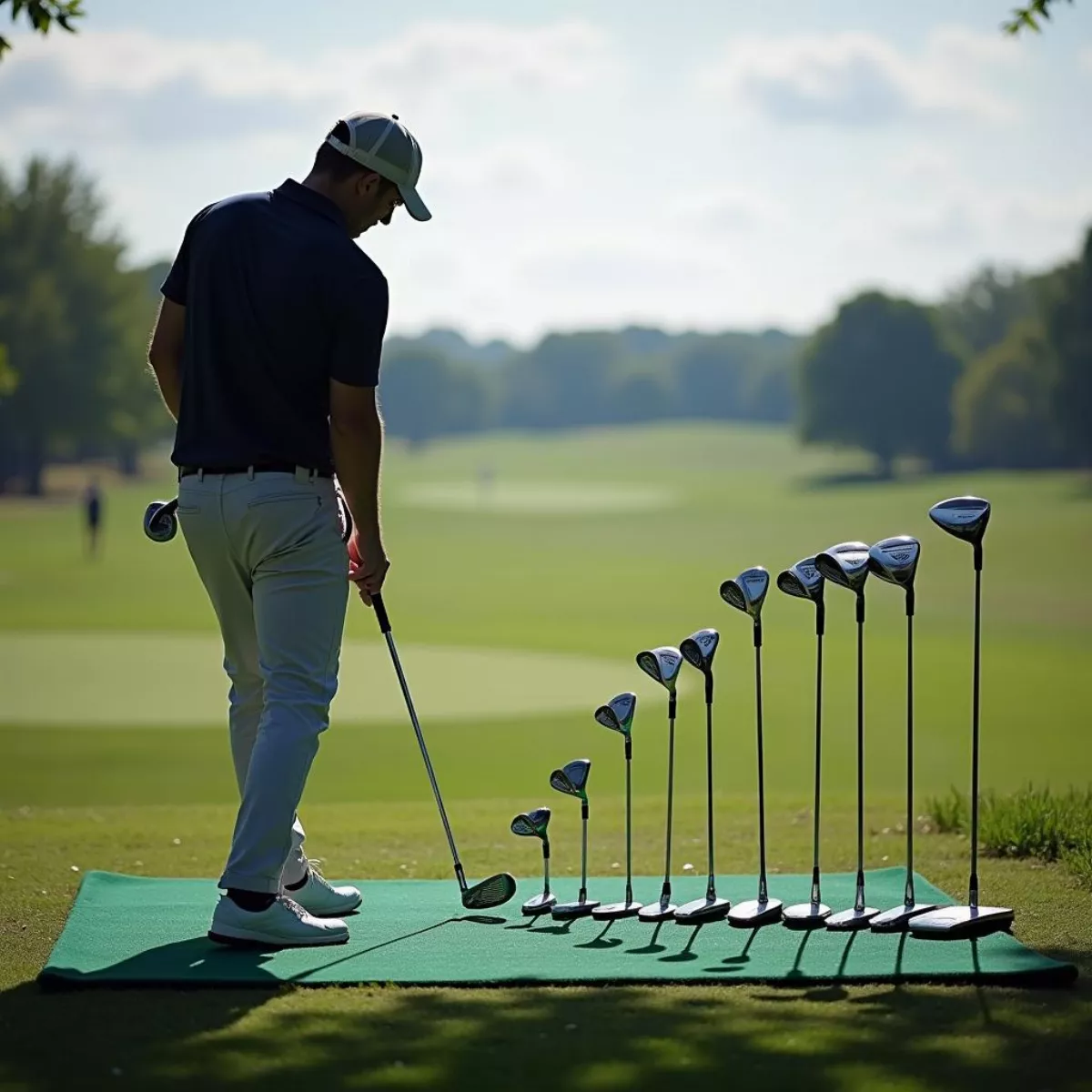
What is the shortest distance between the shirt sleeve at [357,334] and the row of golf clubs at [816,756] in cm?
118

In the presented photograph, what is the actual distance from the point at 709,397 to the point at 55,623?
161132mm

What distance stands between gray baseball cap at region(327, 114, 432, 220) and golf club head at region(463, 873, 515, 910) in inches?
78.6

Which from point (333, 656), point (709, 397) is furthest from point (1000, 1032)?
point (709, 397)

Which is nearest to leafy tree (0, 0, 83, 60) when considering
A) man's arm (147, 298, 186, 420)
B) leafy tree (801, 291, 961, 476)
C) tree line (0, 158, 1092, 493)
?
man's arm (147, 298, 186, 420)

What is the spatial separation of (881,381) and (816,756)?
3624 inches

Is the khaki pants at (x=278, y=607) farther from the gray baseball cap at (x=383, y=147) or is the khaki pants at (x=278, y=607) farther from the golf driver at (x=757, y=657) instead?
the golf driver at (x=757, y=657)

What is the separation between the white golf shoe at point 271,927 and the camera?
5070 mm

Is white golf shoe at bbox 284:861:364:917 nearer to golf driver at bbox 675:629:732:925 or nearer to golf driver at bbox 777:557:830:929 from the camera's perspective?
golf driver at bbox 675:629:732:925

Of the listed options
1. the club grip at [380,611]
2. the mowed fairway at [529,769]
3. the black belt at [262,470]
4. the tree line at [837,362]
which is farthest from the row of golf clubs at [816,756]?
the tree line at [837,362]

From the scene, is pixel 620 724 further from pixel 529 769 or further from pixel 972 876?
pixel 529 769

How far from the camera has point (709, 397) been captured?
18375 centimetres

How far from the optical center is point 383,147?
5180 mm

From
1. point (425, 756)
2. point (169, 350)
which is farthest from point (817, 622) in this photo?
point (169, 350)

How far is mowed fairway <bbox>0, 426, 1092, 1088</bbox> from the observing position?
4090 mm
